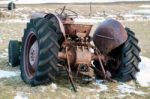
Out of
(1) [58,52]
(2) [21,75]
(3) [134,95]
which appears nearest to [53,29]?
(1) [58,52]

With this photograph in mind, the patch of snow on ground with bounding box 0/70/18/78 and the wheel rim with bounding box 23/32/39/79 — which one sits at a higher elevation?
the wheel rim with bounding box 23/32/39/79

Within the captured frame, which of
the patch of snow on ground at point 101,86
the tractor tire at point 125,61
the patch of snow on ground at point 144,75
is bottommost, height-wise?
the patch of snow on ground at point 144,75

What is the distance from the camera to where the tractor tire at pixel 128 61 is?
32.6 ft

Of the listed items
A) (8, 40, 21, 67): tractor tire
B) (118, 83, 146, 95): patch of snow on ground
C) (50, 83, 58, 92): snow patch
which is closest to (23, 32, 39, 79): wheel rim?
(50, 83, 58, 92): snow patch

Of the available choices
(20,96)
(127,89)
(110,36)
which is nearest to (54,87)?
(20,96)

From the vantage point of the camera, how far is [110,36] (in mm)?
10188

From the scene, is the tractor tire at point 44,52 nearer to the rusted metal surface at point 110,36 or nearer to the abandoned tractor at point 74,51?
the abandoned tractor at point 74,51

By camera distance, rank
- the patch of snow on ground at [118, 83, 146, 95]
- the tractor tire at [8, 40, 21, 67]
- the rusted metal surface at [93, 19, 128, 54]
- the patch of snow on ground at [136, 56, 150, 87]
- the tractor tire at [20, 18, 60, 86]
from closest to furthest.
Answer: the tractor tire at [20, 18, 60, 86] → the patch of snow on ground at [118, 83, 146, 95] → the rusted metal surface at [93, 19, 128, 54] → the patch of snow on ground at [136, 56, 150, 87] → the tractor tire at [8, 40, 21, 67]

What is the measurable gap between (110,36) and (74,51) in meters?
1.06

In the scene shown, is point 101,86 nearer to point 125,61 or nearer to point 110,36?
point 125,61

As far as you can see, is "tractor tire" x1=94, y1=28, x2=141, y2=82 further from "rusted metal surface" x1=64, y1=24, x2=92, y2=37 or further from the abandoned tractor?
"rusted metal surface" x1=64, y1=24, x2=92, y2=37

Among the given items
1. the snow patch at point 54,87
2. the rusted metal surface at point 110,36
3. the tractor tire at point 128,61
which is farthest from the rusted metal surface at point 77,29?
the snow patch at point 54,87

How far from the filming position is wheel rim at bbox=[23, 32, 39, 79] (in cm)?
952

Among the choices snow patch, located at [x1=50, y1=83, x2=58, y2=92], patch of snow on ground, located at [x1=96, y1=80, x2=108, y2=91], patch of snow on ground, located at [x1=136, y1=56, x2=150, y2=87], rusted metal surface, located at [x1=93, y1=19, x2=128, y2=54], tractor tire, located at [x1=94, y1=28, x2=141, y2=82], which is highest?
rusted metal surface, located at [x1=93, y1=19, x2=128, y2=54]
